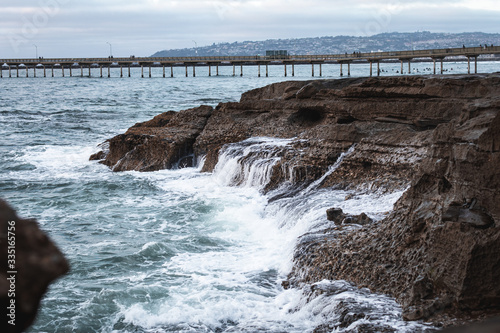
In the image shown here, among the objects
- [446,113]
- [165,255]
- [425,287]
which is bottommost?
[165,255]

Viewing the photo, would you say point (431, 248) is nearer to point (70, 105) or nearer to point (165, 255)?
point (165, 255)

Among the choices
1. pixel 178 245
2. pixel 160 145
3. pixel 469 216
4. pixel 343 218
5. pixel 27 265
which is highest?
pixel 27 265

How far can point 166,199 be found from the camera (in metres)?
18.8

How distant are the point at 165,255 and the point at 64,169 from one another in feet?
43.4

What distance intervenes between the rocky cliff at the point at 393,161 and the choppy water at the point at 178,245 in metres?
0.57

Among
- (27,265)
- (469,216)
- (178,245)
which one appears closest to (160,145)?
(178,245)

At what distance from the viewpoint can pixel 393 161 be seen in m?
14.2

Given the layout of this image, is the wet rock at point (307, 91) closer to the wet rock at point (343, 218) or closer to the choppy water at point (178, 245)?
the choppy water at point (178, 245)

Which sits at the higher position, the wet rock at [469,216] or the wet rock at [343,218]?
the wet rock at [469,216]

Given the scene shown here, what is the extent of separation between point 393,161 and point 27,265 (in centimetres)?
1278

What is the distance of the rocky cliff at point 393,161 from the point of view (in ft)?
26.8

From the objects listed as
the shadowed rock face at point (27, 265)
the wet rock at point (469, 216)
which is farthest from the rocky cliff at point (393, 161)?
the shadowed rock face at point (27, 265)

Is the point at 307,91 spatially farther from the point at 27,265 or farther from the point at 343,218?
the point at 27,265

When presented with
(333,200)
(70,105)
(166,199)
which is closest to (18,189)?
(166,199)
